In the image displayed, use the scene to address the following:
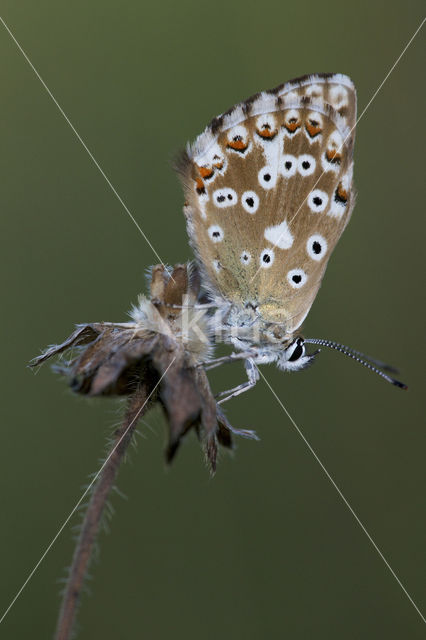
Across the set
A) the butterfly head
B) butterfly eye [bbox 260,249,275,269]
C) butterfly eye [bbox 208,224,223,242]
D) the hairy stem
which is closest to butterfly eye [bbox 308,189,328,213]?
butterfly eye [bbox 260,249,275,269]

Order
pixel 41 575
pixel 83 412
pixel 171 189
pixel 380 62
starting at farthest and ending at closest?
pixel 380 62, pixel 171 189, pixel 83 412, pixel 41 575

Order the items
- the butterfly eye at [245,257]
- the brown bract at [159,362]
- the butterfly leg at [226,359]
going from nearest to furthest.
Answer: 1. the brown bract at [159,362]
2. the butterfly leg at [226,359]
3. the butterfly eye at [245,257]

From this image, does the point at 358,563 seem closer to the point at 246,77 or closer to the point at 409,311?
the point at 409,311

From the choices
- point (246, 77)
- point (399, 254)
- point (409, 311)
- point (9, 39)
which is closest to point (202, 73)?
point (246, 77)

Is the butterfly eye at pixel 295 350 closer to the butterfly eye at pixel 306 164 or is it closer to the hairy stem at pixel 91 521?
the butterfly eye at pixel 306 164

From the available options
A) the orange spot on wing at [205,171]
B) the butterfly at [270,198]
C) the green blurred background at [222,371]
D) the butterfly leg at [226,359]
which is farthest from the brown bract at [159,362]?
the green blurred background at [222,371]

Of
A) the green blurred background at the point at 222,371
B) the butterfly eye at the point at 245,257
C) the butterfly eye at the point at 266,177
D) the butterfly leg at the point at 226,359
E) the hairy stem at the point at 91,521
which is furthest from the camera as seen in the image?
the green blurred background at the point at 222,371

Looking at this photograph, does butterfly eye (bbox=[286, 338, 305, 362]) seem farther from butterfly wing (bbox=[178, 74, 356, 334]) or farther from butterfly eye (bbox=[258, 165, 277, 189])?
butterfly eye (bbox=[258, 165, 277, 189])
